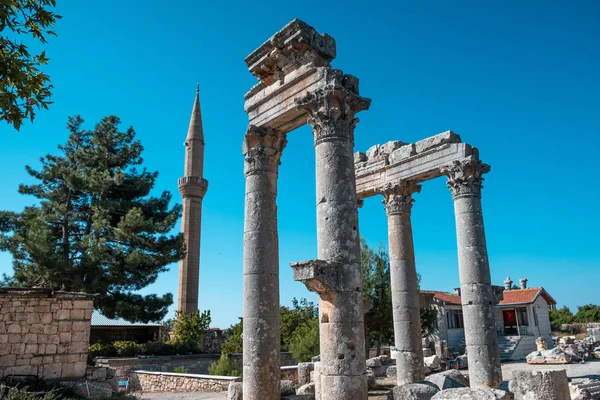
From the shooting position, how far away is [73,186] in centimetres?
2616

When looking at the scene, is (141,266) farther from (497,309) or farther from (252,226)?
(497,309)

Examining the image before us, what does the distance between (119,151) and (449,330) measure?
25.8m

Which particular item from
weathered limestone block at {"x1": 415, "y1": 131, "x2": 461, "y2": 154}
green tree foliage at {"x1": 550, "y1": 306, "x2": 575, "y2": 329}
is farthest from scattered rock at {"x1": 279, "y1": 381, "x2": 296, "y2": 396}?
green tree foliage at {"x1": 550, "y1": 306, "x2": 575, "y2": 329}

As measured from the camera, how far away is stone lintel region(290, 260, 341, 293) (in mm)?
8008

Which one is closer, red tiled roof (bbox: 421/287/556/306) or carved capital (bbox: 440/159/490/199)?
carved capital (bbox: 440/159/490/199)

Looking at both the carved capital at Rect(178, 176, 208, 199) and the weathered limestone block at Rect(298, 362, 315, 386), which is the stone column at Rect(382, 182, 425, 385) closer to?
the weathered limestone block at Rect(298, 362, 315, 386)

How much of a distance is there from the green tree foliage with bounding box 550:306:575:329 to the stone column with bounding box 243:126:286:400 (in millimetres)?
45831

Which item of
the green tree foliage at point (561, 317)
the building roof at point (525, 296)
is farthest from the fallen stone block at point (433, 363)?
the green tree foliage at point (561, 317)

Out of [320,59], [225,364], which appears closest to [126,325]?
[225,364]

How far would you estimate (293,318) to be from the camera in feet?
93.9

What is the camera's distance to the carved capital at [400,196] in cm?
1529

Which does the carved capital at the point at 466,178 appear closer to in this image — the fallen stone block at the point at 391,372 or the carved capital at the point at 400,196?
the carved capital at the point at 400,196

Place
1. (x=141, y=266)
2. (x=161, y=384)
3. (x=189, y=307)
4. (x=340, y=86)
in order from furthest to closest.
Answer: (x=189, y=307) → (x=141, y=266) → (x=161, y=384) → (x=340, y=86)

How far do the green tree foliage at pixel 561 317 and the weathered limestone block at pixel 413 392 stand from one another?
44.1 meters
